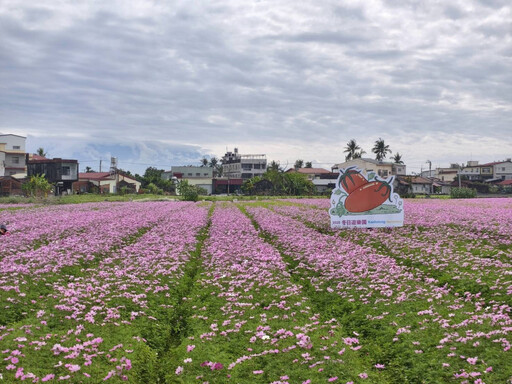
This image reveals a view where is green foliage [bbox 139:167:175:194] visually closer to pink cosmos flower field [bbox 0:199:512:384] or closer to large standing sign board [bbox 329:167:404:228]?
large standing sign board [bbox 329:167:404:228]

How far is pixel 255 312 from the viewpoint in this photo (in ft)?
39.2

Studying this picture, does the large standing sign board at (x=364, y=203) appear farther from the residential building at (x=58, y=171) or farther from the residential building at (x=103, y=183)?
the residential building at (x=103, y=183)

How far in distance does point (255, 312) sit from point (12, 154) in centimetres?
10748

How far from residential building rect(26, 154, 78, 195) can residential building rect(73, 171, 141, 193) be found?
8.58 metres

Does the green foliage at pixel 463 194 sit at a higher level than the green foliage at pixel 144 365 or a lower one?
higher

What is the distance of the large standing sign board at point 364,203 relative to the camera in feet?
91.1

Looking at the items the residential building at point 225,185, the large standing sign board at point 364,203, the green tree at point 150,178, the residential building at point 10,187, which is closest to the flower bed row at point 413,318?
the large standing sign board at point 364,203

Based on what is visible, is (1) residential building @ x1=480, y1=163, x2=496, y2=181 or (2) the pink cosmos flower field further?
→ (1) residential building @ x1=480, y1=163, x2=496, y2=181

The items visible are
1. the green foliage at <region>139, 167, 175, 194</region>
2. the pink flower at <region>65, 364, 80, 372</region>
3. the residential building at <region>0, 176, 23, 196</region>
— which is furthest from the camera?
the green foliage at <region>139, 167, 175, 194</region>

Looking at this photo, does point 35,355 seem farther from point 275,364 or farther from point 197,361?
point 275,364

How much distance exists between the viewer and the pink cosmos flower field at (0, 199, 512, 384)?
8.69 metres

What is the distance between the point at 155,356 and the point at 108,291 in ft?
13.3

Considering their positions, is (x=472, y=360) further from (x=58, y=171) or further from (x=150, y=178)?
(x=150, y=178)

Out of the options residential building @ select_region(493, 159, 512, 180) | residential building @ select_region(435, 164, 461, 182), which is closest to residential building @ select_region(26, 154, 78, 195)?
residential building @ select_region(435, 164, 461, 182)
